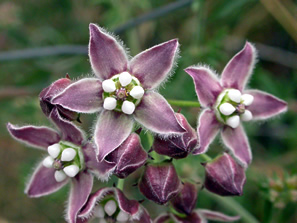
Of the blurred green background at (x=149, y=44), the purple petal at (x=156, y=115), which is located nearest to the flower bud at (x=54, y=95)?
the purple petal at (x=156, y=115)

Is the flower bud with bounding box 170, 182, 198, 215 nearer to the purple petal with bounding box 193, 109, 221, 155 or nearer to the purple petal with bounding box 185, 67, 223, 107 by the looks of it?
the purple petal with bounding box 193, 109, 221, 155

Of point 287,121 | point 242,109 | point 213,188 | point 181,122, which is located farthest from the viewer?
point 287,121

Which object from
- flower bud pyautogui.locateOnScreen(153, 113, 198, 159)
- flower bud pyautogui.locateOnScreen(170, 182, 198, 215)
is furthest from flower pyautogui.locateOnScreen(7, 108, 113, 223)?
flower bud pyautogui.locateOnScreen(170, 182, 198, 215)

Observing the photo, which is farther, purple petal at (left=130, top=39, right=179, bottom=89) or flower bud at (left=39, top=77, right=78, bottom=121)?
purple petal at (left=130, top=39, right=179, bottom=89)

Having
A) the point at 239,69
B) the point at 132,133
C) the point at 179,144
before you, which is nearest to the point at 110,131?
the point at 132,133

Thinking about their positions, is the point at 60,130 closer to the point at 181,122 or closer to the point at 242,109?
the point at 181,122

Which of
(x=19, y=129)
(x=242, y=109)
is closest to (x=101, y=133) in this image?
(x=19, y=129)

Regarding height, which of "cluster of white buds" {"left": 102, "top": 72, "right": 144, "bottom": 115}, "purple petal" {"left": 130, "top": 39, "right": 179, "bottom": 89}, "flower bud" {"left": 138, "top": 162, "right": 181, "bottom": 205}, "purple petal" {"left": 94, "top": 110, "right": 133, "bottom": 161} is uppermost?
"purple petal" {"left": 130, "top": 39, "right": 179, "bottom": 89}
